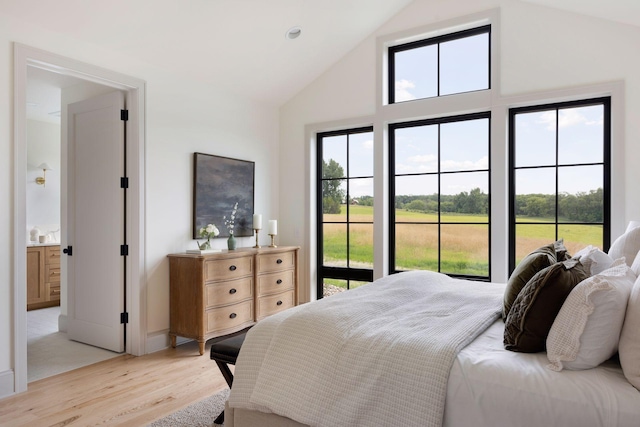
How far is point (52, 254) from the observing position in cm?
580

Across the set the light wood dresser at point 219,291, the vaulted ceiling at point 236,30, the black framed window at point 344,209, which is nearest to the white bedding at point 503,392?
the light wood dresser at point 219,291

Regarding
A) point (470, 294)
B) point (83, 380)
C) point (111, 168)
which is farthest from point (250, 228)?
point (470, 294)

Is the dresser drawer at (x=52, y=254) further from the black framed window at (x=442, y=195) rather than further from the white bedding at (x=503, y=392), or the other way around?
the white bedding at (x=503, y=392)

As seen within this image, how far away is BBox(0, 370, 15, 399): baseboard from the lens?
287cm

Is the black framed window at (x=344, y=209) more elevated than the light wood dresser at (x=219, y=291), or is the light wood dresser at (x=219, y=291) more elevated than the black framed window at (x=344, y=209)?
the black framed window at (x=344, y=209)

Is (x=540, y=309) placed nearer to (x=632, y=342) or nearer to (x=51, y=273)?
(x=632, y=342)

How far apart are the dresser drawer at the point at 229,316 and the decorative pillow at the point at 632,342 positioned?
307 cm

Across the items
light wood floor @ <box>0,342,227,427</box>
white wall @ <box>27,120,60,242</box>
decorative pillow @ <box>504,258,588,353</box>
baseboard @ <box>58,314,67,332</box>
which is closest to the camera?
decorative pillow @ <box>504,258,588,353</box>

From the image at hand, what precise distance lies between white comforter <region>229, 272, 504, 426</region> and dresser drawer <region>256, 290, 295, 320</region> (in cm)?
218

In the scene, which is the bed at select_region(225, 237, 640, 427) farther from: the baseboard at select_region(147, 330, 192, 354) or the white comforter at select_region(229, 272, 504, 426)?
the baseboard at select_region(147, 330, 192, 354)

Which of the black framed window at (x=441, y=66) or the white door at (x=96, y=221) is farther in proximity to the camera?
the black framed window at (x=441, y=66)

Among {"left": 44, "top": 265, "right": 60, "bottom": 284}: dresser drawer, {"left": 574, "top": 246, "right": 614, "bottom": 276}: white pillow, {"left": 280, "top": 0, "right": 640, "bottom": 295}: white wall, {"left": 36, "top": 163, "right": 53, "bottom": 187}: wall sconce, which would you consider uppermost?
{"left": 280, "top": 0, "right": 640, "bottom": 295}: white wall

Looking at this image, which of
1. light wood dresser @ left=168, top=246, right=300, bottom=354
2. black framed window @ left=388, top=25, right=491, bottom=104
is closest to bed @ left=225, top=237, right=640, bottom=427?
light wood dresser @ left=168, top=246, right=300, bottom=354

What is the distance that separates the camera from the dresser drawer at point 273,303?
434 centimetres
